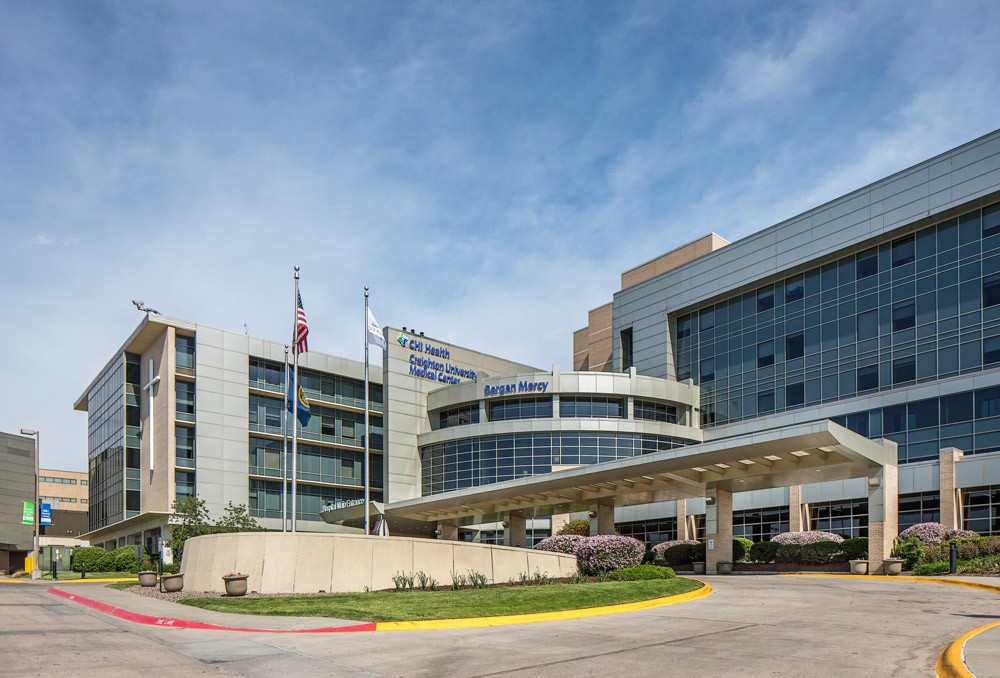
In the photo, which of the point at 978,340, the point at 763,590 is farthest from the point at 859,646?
the point at 978,340

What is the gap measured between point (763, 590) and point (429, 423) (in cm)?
5076

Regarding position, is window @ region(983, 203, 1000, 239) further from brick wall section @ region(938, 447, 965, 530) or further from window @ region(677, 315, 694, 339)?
window @ region(677, 315, 694, 339)

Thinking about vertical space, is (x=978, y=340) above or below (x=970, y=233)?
below

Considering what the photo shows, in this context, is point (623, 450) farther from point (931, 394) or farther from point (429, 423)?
point (931, 394)

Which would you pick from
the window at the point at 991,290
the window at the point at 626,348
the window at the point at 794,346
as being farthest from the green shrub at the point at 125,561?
the window at the point at 991,290

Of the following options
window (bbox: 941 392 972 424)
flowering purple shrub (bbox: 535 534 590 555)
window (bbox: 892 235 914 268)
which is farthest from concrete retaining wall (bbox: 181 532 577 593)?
window (bbox: 892 235 914 268)

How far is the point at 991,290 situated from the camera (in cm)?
5072

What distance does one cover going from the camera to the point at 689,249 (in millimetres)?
77750

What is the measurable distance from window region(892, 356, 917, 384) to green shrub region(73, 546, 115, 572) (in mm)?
54247

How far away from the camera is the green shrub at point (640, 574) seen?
29.4m

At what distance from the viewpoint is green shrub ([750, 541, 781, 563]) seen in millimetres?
44156

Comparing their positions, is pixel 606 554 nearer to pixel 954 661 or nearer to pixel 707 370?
pixel 954 661

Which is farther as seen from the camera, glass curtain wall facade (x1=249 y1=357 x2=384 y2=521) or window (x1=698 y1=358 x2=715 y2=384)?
glass curtain wall facade (x1=249 y1=357 x2=384 y2=521)

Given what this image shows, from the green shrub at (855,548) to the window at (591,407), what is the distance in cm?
2835
